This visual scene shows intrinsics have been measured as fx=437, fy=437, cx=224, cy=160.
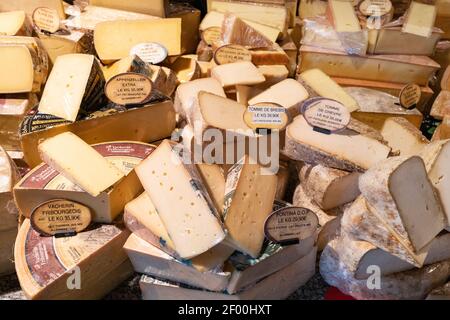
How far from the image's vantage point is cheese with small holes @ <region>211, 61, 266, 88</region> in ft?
6.47

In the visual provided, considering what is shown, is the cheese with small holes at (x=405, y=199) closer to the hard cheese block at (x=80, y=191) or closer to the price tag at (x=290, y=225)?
the price tag at (x=290, y=225)

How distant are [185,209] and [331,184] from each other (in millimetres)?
612

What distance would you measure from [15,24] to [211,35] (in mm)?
997

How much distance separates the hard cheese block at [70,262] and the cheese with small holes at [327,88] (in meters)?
1.08

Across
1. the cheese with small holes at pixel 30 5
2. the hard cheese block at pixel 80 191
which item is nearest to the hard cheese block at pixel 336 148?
the hard cheese block at pixel 80 191

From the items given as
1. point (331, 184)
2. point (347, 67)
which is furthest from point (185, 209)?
point (347, 67)

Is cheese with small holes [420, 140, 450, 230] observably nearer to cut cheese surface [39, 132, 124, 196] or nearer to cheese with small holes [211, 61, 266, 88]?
cheese with small holes [211, 61, 266, 88]

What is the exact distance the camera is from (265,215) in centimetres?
151

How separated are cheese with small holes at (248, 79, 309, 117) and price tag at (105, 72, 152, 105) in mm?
460

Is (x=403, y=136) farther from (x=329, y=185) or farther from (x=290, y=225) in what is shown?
(x=290, y=225)

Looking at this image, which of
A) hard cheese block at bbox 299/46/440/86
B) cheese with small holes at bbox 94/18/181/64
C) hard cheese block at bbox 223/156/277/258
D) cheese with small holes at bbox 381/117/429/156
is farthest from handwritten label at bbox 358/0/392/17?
hard cheese block at bbox 223/156/277/258

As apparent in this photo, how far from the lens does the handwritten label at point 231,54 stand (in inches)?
84.7

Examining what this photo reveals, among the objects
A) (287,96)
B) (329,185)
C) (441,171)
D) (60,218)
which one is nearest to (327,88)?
(287,96)
